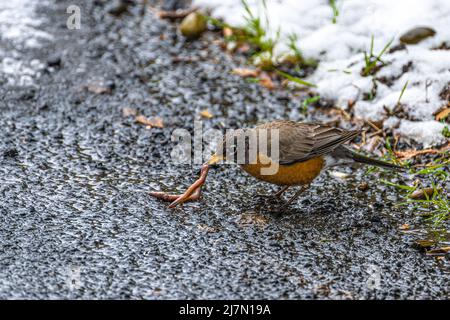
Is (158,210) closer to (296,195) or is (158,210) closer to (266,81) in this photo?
(296,195)

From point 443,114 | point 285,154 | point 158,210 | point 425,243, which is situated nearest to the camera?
point 425,243

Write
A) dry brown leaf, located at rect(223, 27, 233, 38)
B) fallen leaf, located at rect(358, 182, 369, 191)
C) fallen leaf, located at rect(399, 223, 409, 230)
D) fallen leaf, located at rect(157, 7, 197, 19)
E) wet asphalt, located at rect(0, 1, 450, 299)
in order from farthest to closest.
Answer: fallen leaf, located at rect(157, 7, 197, 19) < dry brown leaf, located at rect(223, 27, 233, 38) < fallen leaf, located at rect(358, 182, 369, 191) < fallen leaf, located at rect(399, 223, 409, 230) < wet asphalt, located at rect(0, 1, 450, 299)

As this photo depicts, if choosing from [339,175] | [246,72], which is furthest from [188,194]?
[246,72]

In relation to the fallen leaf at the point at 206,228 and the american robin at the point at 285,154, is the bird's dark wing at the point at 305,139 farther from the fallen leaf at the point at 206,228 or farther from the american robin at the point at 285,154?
the fallen leaf at the point at 206,228

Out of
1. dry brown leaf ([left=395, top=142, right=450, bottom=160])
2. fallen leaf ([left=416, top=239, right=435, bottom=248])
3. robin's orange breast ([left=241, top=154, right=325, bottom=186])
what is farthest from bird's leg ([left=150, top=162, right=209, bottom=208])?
dry brown leaf ([left=395, top=142, right=450, bottom=160])

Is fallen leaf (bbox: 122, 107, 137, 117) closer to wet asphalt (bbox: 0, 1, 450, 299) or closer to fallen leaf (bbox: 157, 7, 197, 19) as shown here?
wet asphalt (bbox: 0, 1, 450, 299)

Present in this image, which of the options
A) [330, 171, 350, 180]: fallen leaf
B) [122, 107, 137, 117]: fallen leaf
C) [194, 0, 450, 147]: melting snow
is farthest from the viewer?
[122, 107, 137, 117]: fallen leaf
